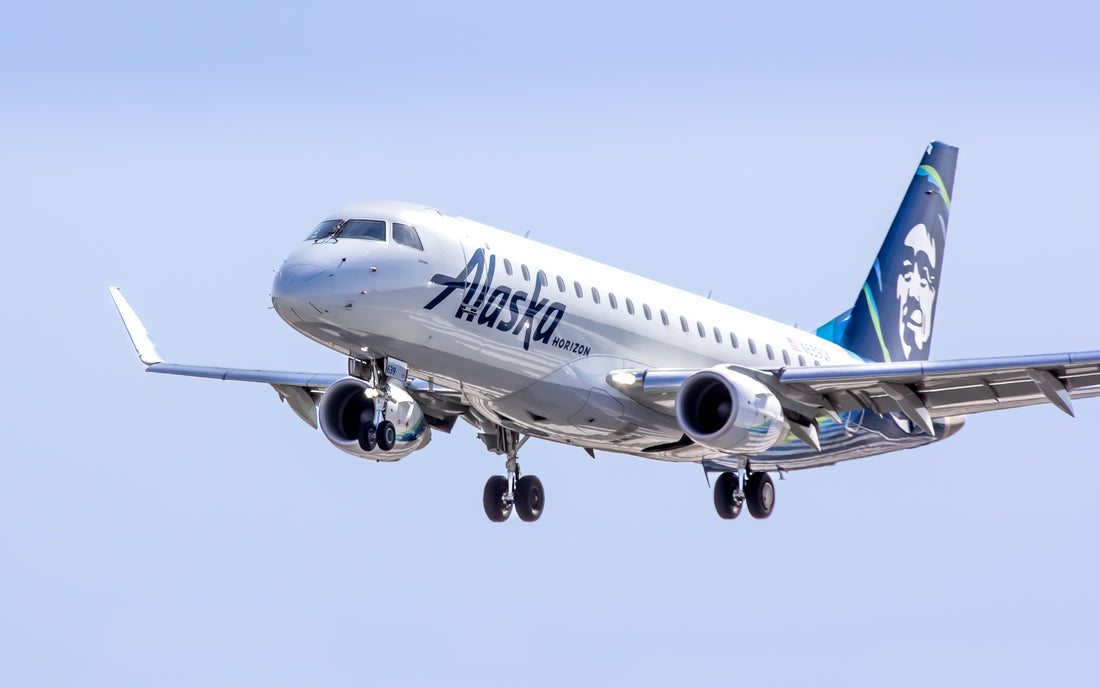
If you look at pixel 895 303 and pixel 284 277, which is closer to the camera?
pixel 284 277

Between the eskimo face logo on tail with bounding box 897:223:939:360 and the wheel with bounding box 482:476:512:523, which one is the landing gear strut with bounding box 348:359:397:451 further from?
the eskimo face logo on tail with bounding box 897:223:939:360

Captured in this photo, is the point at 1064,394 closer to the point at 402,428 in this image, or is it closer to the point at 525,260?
the point at 525,260

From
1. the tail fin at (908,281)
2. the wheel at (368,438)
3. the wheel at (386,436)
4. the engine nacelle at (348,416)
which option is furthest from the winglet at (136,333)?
the tail fin at (908,281)

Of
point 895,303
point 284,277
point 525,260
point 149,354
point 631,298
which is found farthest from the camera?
point 895,303

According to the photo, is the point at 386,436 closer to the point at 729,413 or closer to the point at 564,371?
the point at 564,371

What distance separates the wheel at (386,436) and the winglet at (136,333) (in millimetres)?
10877

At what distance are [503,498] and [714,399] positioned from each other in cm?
661

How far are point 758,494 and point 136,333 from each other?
15.4m

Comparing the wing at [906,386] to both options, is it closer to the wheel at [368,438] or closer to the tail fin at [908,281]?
the wheel at [368,438]

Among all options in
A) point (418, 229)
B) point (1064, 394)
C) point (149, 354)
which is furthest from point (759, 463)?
point (149, 354)

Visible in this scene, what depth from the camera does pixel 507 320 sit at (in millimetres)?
30531

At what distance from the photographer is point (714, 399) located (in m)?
32.0

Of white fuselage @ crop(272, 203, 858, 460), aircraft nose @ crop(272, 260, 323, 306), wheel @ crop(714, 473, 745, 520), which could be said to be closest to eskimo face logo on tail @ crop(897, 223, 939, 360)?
wheel @ crop(714, 473, 745, 520)

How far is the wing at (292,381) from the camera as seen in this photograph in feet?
116
